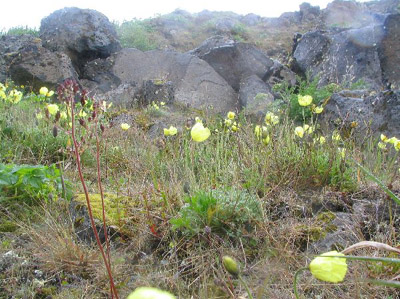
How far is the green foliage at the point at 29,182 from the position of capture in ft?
6.62

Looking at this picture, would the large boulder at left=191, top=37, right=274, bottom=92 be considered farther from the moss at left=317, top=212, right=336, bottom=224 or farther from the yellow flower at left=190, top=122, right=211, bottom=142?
the yellow flower at left=190, top=122, right=211, bottom=142

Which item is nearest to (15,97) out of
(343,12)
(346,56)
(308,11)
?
(346,56)

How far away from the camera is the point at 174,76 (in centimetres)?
1015

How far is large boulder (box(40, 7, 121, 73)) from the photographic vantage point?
369 inches

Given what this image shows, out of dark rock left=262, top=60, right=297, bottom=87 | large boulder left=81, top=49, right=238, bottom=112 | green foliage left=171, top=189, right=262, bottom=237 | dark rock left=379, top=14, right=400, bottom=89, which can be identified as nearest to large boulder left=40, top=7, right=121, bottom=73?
large boulder left=81, top=49, right=238, bottom=112

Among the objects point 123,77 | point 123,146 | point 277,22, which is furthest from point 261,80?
point 277,22

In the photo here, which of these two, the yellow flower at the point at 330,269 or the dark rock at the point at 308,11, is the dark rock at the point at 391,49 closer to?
the yellow flower at the point at 330,269

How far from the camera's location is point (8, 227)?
1.99 meters

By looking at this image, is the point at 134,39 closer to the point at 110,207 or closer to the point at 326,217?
the point at 110,207

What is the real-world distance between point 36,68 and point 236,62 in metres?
5.46

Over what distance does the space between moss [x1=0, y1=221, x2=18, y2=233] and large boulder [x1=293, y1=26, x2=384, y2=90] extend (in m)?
7.35

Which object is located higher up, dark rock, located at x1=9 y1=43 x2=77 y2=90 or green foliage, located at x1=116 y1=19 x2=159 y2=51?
green foliage, located at x1=116 y1=19 x2=159 y2=51

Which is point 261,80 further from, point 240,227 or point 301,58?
point 240,227

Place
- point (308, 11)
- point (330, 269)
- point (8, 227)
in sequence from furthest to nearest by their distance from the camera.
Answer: point (308, 11)
point (8, 227)
point (330, 269)
